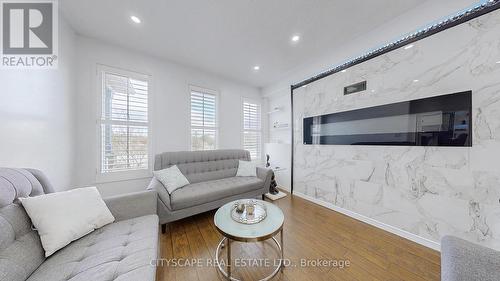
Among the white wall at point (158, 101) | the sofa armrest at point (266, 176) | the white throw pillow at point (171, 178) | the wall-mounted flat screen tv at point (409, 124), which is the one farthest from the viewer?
the sofa armrest at point (266, 176)

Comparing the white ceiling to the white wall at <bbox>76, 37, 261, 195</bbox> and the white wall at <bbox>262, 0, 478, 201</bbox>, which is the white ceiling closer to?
the white wall at <bbox>262, 0, 478, 201</bbox>

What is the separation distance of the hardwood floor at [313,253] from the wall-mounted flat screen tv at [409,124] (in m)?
1.18

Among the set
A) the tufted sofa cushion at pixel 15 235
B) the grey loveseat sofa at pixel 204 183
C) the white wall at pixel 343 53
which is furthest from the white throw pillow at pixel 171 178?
the white wall at pixel 343 53

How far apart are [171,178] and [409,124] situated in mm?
3153

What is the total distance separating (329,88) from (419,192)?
183 centimetres

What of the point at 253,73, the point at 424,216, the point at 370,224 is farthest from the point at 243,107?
the point at 424,216

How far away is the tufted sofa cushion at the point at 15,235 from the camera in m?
0.77

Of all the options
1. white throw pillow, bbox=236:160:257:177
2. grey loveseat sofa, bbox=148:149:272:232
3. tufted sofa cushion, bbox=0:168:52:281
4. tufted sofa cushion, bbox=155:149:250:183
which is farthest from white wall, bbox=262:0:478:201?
→ tufted sofa cushion, bbox=0:168:52:281

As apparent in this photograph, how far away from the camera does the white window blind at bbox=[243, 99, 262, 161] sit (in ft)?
13.2

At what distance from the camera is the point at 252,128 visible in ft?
13.6

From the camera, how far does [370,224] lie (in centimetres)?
213

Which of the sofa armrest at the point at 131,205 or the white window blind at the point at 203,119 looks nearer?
the sofa armrest at the point at 131,205

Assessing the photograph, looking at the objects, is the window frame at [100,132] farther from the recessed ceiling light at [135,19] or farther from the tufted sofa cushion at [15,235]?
the tufted sofa cushion at [15,235]

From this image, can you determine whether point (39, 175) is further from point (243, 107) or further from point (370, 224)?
point (370, 224)
